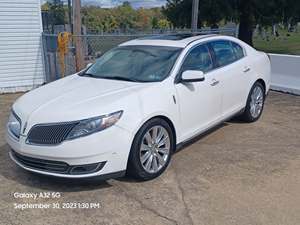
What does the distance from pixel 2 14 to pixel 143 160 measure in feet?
24.6

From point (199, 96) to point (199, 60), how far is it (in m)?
0.57

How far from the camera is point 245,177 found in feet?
13.6

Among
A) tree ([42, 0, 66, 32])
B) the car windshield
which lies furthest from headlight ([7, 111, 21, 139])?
tree ([42, 0, 66, 32])

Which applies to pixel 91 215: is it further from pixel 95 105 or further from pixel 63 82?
pixel 63 82

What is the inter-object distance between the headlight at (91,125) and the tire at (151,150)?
14.7 inches

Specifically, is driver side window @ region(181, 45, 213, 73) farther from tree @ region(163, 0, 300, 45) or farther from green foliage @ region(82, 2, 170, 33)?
green foliage @ region(82, 2, 170, 33)

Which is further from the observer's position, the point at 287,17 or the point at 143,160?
the point at 287,17

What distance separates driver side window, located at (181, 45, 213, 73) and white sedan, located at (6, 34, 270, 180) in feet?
0.05

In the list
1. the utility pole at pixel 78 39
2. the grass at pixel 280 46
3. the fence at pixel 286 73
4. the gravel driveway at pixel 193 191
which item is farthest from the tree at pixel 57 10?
the gravel driveway at pixel 193 191

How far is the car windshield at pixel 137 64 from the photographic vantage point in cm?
449

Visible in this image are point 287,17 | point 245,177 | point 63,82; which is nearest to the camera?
point 245,177

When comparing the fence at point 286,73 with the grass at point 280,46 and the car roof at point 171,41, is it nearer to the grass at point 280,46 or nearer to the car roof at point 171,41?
the car roof at point 171,41

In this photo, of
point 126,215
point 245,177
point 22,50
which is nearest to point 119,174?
point 126,215

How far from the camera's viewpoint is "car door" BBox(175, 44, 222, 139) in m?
4.47
